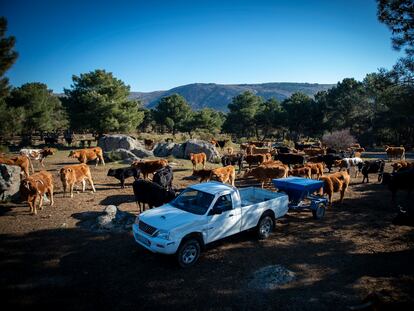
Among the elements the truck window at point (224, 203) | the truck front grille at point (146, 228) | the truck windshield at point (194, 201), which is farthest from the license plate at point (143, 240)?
the truck window at point (224, 203)

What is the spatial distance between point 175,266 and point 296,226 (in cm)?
552

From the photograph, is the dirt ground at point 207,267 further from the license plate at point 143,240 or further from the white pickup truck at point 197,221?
the license plate at point 143,240

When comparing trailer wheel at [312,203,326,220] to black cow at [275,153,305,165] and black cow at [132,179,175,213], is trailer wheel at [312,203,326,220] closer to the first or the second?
black cow at [132,179,175,213]

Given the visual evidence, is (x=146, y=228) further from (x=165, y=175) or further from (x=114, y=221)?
(x=165, y=175)

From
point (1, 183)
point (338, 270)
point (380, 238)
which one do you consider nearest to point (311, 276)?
point (338, 270)

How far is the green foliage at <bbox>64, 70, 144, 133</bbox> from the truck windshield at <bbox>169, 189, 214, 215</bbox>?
29.5 metres

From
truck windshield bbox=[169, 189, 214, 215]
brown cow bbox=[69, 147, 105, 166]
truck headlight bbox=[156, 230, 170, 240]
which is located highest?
brown cow bbox=[69, 147, 105, 166]

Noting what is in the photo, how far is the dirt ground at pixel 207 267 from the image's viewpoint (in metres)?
6.27

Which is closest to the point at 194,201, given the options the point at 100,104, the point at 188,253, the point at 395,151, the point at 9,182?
the point at 188,253

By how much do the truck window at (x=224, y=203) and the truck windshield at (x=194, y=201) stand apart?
0.24 meters

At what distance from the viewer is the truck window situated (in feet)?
27.0

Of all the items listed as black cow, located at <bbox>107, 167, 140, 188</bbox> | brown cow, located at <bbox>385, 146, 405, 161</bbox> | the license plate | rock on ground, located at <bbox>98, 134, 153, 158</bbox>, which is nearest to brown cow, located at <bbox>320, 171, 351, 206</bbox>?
the license plate

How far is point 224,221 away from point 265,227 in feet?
7.06

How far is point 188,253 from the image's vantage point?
25.1 feet
